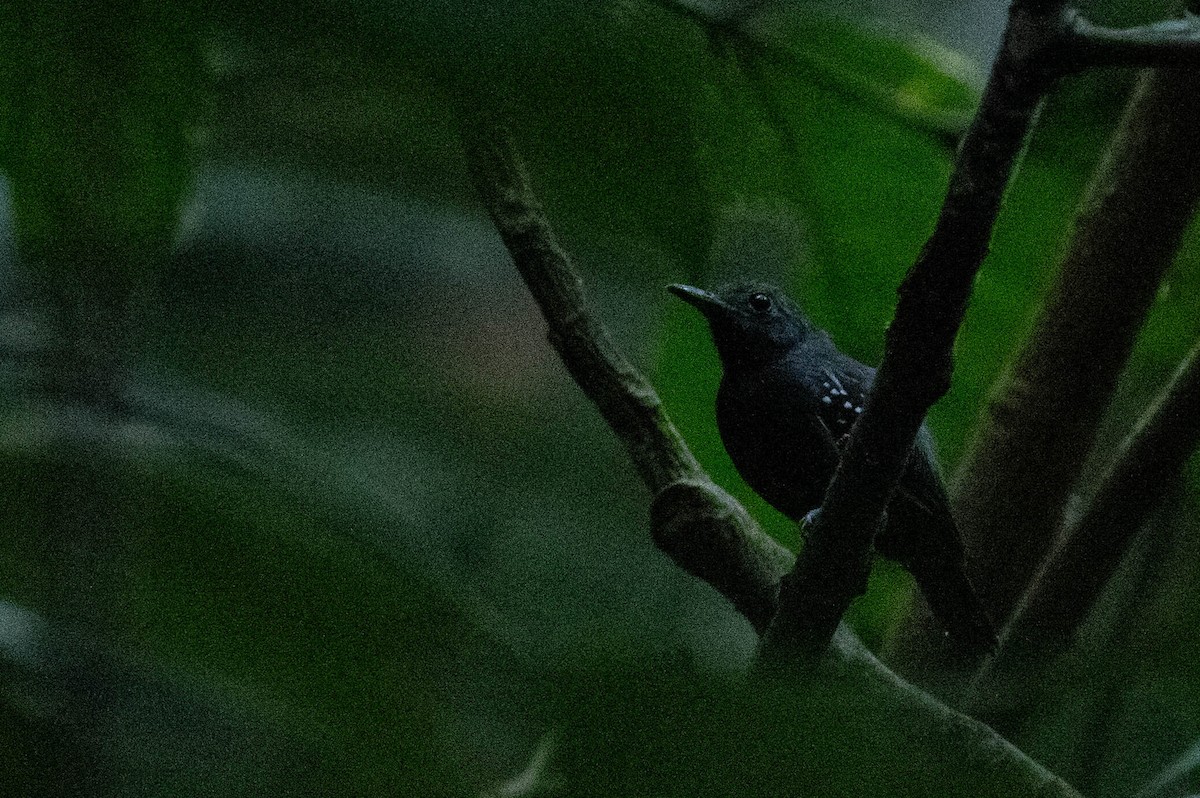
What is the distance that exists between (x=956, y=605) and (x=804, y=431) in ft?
1.66

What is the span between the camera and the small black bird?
2.49m

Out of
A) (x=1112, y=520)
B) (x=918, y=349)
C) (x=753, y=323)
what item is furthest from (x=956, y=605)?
(x=918, y=349)

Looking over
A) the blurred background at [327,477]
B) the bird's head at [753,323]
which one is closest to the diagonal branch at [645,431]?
the blurred background at [327,477]

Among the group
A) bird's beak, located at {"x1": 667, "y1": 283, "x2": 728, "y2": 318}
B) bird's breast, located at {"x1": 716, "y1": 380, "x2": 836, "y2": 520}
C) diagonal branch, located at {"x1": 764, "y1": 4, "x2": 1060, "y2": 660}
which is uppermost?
diagonal branch, located at {"x1": 764, "y1": 4, "x2": 1060, "y2": 660}

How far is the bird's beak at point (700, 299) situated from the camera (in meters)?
2.42

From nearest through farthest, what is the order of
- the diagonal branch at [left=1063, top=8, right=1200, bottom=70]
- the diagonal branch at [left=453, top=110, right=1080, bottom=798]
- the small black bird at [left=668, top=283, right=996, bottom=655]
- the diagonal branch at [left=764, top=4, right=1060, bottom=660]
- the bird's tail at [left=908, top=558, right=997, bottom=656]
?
1. the diagonal branch at [left=1063, top=8, right=1200, bottom=70]
2. the diagonal branch at [left=764, top=4, right=1060, bottom=660]
3. the diagonal branch at [left=453, top=110, right=1080, bottom=798]
4. the bird's tail at [left=908, top=558, right=997, bottom=656]
5. the small black bird at [left=668, top=283, right=996, bottom=655]

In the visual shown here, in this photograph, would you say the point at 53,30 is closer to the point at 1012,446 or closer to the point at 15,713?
the point at 15,713

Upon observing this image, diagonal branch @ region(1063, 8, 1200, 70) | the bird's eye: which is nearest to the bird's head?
the bird's eye

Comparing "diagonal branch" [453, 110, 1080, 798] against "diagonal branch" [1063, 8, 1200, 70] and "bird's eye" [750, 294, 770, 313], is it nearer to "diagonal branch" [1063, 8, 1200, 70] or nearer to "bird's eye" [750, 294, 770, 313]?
"bird's eye" [750, 294, 770, 313]

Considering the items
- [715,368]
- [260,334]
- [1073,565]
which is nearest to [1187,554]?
[1073,565]

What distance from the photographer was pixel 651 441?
2166 mm

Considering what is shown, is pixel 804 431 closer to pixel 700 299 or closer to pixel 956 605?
pixel 700 299

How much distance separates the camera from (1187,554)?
2.33 meters

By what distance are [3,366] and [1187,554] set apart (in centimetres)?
196
